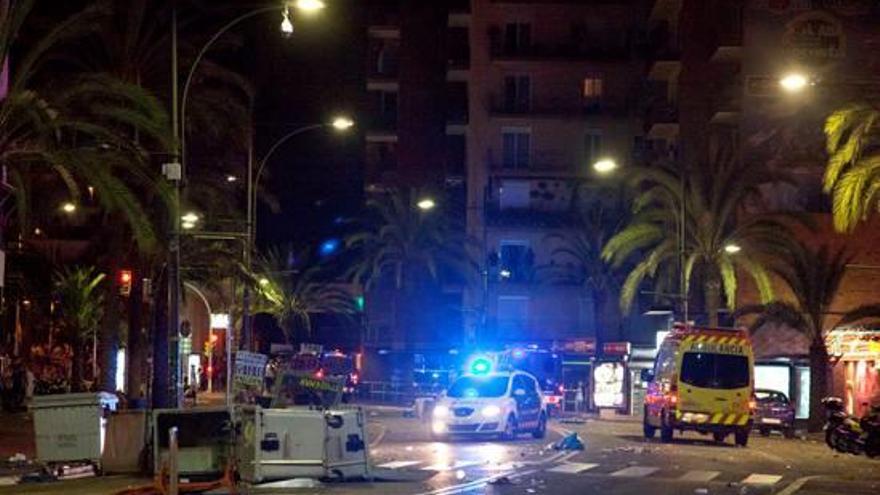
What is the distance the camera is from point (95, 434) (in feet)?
78.0

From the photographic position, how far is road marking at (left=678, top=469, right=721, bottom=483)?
2470 centimetres

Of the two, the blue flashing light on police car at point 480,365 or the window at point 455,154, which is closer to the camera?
the blue flashing light on police car at point 480,365

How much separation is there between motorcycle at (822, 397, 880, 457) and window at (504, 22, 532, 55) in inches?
1640

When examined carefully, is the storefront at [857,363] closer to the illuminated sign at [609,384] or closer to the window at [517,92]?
the illuminated sign at [609,384]

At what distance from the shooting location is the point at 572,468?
87.4 feet

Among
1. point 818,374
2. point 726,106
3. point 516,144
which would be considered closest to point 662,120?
point 726,106

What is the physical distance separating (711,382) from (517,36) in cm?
4325

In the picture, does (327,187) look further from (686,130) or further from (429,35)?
(686,130)

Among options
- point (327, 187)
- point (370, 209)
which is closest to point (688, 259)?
point (370, 209)

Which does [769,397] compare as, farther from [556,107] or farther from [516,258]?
[556,107]

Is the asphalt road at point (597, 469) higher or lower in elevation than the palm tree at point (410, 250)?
lower

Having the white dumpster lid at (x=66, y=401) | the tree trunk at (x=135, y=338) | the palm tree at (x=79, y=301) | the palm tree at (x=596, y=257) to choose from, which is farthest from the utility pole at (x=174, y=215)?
the palm tree at (x=596, y=257)

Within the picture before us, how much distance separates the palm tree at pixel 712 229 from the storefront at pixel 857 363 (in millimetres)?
3862

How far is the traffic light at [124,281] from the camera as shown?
119ft
